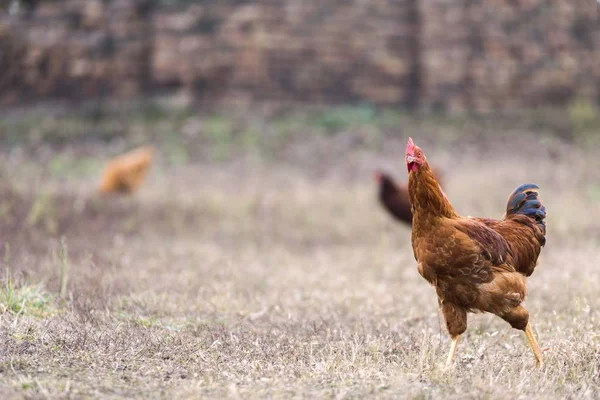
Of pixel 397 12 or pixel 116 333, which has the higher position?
pixel 397 12

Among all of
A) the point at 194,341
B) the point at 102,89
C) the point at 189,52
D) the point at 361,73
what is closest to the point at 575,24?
the point at 361,73

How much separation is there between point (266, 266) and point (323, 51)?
1067cm

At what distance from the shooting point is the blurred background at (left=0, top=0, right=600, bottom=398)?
5887mm

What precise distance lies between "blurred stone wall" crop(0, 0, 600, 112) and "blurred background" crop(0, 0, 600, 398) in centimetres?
5

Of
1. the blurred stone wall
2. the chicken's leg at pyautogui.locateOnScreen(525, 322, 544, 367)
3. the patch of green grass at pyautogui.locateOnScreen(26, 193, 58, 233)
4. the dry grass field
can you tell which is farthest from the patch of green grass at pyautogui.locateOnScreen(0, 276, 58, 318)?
the blurred stone wall

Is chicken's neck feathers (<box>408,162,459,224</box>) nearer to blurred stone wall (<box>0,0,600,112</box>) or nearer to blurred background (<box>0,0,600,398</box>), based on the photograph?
blurred background (<box>0,0,600,398</box>)

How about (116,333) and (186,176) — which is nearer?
(116,333)

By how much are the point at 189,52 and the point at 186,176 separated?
14.9ft

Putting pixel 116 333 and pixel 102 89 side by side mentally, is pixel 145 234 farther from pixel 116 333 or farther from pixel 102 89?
pixel 102 89

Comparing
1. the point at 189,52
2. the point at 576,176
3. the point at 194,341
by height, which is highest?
the point at 189,52

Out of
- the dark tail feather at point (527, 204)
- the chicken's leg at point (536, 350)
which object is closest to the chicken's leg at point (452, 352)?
the chicken's leg at point (536, 350)

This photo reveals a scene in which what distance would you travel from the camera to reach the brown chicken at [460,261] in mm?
4012

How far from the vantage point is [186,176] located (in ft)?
45.7

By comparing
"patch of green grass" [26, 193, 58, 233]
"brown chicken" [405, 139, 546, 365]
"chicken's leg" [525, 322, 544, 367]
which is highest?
"brown chicken" [405, 139, 546, 365]
